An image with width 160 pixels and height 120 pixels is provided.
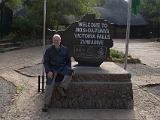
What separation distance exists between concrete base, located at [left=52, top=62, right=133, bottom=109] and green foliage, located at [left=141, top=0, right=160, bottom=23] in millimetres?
36288

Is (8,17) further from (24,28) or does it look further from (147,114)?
(147,114)

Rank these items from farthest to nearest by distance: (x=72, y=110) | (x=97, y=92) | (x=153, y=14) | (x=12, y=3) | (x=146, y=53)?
(x=153, y=14) < (x=146, y=53) < (x=12, y=3) < (x=97, y=92) < (x=72, y=110)

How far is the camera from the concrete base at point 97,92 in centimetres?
963

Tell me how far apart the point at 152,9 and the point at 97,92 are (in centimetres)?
3827

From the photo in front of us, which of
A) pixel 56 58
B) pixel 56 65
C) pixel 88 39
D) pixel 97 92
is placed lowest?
pixel 97 92

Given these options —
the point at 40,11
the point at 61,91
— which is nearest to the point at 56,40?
the point at 61,91

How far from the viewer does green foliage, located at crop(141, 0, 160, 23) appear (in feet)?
150

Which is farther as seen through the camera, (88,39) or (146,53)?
(146,53)

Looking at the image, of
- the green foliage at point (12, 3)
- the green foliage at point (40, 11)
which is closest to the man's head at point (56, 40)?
the green foliage at point (12, 3)

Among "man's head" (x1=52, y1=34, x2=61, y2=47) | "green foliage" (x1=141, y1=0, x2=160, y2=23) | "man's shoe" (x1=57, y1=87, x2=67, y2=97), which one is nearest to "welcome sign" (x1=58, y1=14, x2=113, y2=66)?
"man's head" (x1=52, y1=34, x2=61, y2=47)

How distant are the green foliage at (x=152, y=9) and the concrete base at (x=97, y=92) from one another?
36288 millimetres

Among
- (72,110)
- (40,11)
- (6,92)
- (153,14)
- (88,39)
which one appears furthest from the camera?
(153,14)

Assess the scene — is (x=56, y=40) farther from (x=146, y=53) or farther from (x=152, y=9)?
(x=152, y=9)

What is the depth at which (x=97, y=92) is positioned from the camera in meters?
9.72
